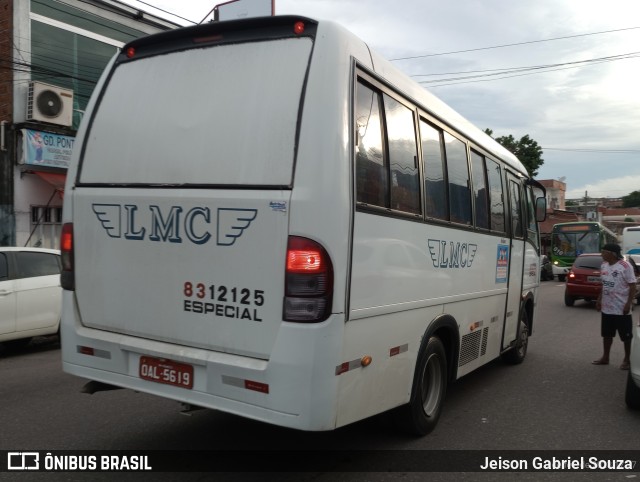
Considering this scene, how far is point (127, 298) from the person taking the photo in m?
4.01

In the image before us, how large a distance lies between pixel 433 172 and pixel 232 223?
2006 millimetres

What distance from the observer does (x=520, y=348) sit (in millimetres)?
8211

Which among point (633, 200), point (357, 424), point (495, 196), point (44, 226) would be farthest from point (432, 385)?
point (633, 200)

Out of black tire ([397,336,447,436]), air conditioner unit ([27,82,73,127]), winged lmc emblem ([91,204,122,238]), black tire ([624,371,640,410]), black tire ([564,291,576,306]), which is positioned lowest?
black tire ([564,291,576,306])

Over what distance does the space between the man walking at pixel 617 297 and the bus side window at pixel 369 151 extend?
552cm

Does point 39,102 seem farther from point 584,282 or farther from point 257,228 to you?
point 584,282

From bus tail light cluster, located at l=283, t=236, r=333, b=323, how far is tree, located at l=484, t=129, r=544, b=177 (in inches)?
1504

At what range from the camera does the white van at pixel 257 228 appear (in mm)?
3434

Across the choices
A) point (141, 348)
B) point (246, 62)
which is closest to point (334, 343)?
point (141, 348)

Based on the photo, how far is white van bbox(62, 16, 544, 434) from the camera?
343 centimetres

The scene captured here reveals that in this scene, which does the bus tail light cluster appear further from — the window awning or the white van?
the window awning

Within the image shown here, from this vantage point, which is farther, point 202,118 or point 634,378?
point 634,378

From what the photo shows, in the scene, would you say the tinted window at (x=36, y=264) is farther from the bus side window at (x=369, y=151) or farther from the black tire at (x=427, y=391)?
the bus side window at (x=369, y=151)

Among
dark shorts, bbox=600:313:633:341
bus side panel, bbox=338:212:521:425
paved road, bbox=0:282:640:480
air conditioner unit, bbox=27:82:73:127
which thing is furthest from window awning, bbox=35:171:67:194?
dark shorts, bbox=600:313:633:341
